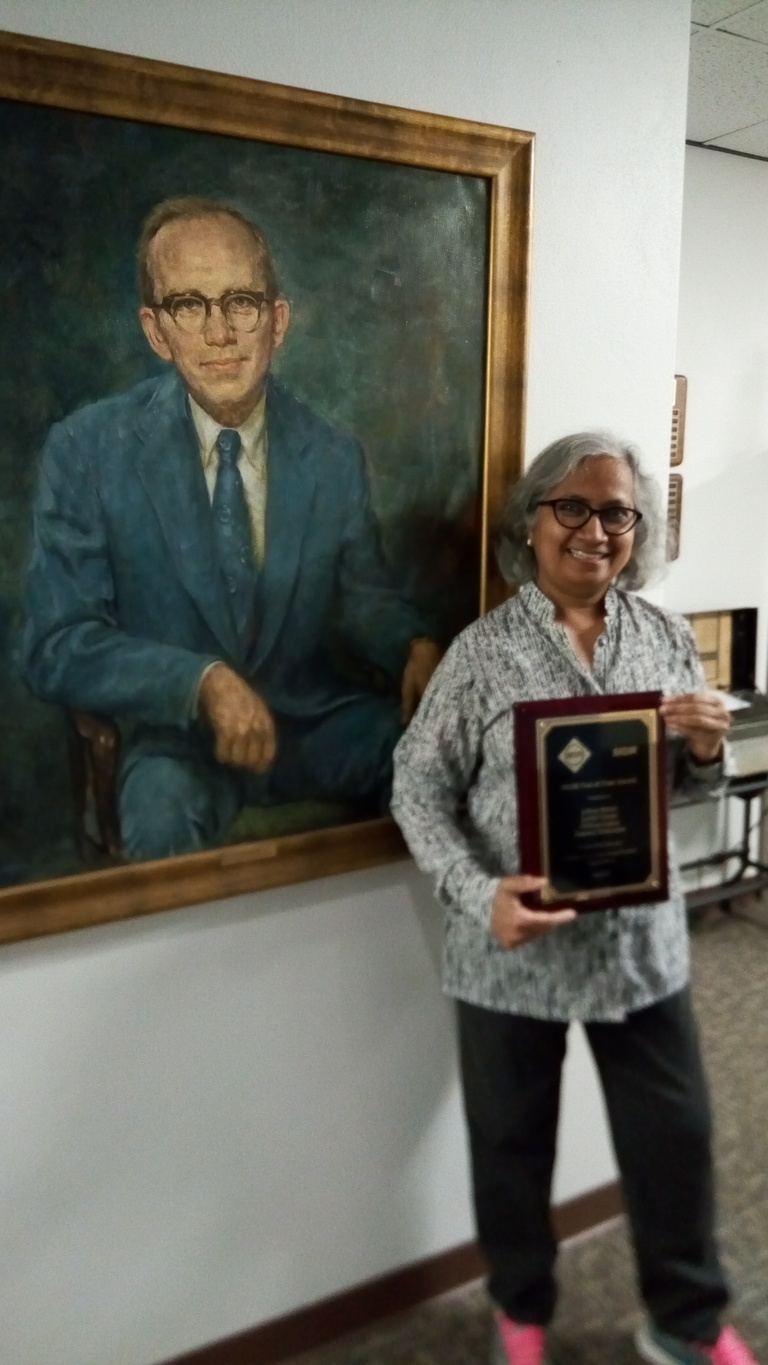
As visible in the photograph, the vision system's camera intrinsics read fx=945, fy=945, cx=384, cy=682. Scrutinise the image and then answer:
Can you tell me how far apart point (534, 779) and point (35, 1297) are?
1.03 metres

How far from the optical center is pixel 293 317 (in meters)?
1.28

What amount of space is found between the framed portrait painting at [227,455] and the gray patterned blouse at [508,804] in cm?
12

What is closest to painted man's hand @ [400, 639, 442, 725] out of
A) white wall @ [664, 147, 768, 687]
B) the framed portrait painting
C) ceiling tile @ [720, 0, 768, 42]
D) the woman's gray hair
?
the framed portrait painting

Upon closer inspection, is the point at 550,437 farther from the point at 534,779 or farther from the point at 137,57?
the point at 137,57

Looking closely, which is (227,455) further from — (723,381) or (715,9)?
(723,381)

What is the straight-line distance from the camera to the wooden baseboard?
1.53 metres

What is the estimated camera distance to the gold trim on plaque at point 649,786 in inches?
48.7

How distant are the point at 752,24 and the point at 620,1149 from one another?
223cm

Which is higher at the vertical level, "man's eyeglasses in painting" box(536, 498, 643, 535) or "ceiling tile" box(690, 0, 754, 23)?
"ceiling tile" box(690, 0, 754, 23)

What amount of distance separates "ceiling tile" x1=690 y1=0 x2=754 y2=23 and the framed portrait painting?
894mm

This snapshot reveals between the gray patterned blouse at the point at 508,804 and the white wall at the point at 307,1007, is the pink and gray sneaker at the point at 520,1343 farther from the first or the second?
the gray patterned blouse at the point at 508,804

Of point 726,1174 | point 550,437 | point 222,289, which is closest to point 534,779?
point 550,437

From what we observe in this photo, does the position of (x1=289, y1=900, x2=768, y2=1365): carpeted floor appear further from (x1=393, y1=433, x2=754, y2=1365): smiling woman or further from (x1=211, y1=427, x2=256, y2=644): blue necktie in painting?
(x1=211, y1=427, x2=256, y2=644): blue necktie in painting

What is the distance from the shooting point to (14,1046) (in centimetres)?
129
